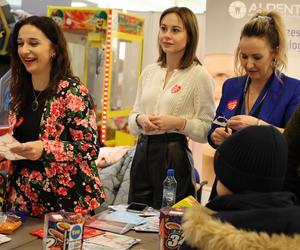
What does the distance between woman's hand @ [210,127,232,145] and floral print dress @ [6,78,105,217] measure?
1.79 feet

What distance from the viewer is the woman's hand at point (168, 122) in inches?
94.2

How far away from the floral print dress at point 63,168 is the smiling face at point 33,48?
139mm

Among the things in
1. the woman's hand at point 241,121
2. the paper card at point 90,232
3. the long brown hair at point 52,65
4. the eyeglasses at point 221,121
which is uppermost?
the long brown hair at point 52,65

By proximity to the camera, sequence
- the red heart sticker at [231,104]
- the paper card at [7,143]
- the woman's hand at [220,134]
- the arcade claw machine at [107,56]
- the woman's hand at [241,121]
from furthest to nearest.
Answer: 1. the arcade claw machine at [107,56]
2. the red heart sticker at [231,104]
3. the woman's hand at [220,134]
4. the woman's hand at [241,121]
5. the paper card at [7,143]

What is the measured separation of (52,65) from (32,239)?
32.5 inches

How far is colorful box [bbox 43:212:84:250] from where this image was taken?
1.52 metres

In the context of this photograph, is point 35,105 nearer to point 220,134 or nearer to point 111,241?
point 111,241

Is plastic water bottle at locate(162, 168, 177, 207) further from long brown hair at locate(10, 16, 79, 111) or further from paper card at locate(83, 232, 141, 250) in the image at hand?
long brown hair at locate(10, 16, 79, 111)

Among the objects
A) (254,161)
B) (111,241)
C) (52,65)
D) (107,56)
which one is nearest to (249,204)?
(254,161)

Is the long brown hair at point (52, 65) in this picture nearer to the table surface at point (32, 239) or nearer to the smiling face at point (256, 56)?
the table surface at point (32, 239)

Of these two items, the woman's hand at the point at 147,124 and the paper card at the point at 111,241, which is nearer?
the paper card at the point at 111,241

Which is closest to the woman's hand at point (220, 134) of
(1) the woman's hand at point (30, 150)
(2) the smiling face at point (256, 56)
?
(2) the smiling face at point (256, 56)

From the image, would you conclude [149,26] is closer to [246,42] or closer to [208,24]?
[208,24]

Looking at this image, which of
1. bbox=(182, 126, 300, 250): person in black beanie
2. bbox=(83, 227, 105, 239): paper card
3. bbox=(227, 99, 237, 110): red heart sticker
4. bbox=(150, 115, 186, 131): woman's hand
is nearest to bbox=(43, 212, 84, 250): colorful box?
bbox=(83, 227, 105, 239): paper card
